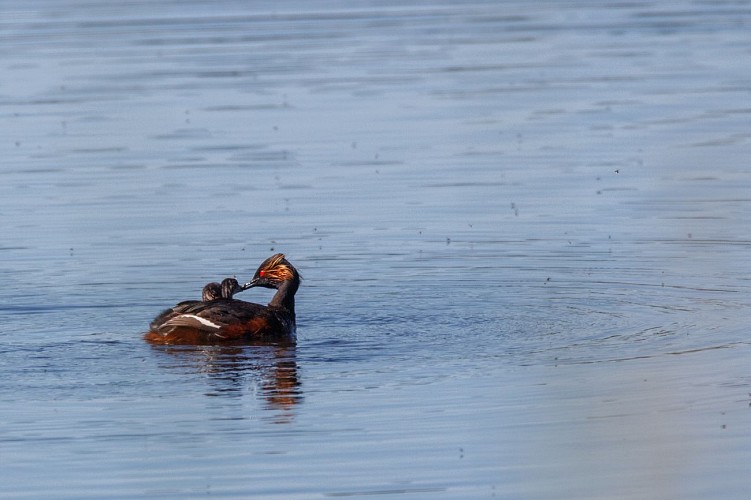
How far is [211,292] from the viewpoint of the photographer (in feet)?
48.9

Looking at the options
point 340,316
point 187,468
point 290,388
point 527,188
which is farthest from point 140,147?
point 187,468

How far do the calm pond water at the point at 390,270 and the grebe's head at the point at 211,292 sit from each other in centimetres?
62

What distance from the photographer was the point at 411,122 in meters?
25.9

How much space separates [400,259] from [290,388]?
4.93 m

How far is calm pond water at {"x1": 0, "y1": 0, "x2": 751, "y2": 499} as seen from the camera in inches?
408

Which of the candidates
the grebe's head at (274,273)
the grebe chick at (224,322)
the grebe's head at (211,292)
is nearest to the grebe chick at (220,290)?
the grebe's head at (211,292)

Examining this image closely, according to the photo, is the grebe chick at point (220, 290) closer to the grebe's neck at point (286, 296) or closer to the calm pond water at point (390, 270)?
the grebe's neck at point (286, 296)

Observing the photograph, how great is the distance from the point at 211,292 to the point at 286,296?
26.5 inches

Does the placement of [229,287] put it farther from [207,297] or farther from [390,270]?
[390,270]

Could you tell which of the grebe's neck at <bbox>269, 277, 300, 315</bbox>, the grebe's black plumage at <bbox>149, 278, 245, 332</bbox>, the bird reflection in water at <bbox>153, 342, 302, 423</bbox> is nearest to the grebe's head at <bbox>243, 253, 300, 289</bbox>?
the grebe's neck at <bbox>269, 277, 300, 315</bbox>

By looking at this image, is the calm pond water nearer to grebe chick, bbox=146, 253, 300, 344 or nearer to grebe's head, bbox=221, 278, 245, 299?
grebe chick, bbox=146, 253, 300, 344

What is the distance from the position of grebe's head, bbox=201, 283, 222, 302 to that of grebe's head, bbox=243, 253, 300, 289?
0.42 metres

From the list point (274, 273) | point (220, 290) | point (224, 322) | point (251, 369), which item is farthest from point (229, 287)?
point (251, 369)

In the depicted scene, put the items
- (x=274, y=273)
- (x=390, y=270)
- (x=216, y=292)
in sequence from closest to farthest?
1. (x=216, y=292)
2. (x=274, y=273)
3. (x=390, y=270)
